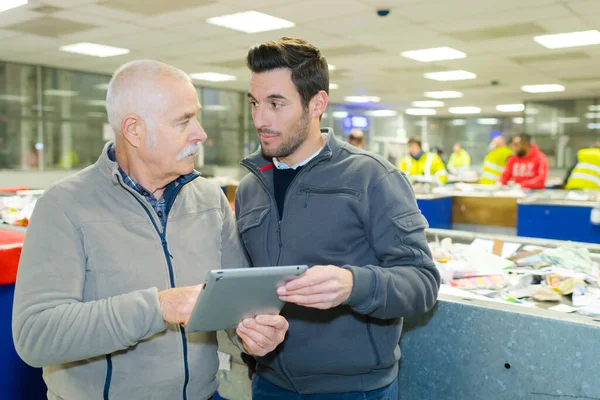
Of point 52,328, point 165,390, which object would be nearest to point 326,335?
point 165,390

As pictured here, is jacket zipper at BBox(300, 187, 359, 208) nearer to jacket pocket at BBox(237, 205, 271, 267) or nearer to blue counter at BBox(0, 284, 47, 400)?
jacket pocket at BBox(237, 205, 271, 267)

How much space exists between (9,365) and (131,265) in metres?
1.28

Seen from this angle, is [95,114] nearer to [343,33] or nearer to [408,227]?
[343,33]

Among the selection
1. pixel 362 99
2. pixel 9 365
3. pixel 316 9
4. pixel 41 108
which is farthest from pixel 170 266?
pixel 362 99

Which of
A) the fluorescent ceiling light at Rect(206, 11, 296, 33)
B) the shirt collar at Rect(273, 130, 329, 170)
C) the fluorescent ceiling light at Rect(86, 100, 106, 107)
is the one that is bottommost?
the shirt collar at Rect(273, 130, 329, 170)

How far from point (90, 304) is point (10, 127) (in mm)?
9153

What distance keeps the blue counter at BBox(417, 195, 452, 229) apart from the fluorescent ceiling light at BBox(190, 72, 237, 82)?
17.2ft

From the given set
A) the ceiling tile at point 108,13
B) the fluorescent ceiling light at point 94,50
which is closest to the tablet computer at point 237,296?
the ceiling tile at point 108,13

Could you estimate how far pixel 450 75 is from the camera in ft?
31.9

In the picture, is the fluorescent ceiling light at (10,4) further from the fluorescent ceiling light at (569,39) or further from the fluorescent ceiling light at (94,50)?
the fluorescent ceiling light at (569,39)

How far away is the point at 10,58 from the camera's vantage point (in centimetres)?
857

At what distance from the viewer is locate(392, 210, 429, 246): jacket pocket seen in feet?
4.63

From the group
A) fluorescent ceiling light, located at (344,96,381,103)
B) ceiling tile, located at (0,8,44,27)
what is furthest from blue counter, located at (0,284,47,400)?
fluorescent ceiling light, located at (344,96,381,103)

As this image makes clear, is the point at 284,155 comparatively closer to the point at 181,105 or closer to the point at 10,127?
the point at 181,105
